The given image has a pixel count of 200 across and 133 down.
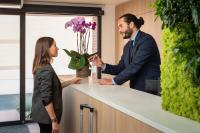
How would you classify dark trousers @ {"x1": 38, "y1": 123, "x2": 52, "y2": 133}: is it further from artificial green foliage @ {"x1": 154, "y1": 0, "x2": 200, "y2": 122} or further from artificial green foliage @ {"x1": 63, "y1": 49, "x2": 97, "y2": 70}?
artificial green foliage @ {"x1": 154, "y1": 0, "x2": 200, "y2": 122}

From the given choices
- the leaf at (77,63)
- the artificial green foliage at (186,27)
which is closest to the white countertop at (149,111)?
the artificial green foliage at (186,27)

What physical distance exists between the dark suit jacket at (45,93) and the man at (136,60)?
16.8 inches

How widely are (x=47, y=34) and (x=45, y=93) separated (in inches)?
127

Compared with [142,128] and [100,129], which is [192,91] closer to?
[142,128]

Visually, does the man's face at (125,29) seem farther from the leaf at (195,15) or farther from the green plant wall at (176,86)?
the leaf at (195,15)

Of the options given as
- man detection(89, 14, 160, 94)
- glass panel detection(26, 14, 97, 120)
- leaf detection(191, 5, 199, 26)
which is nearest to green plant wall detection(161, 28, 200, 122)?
leaf detection(191, 5, 199, 26)

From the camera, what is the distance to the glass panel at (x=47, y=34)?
201 inches

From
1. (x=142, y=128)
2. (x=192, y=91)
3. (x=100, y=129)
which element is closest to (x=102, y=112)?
(x=100, y=129)

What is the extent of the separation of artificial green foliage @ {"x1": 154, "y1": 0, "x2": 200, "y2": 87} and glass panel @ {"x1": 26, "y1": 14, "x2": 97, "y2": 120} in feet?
12.8

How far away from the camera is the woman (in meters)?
2.19

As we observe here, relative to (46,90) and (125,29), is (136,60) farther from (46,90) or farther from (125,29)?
(46,90)

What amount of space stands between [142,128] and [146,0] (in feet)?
10.8

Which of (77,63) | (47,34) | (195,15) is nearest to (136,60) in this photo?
(77,63)

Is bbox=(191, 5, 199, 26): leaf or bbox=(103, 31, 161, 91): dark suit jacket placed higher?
bbox=(191, 5, 199, 26): leaf
